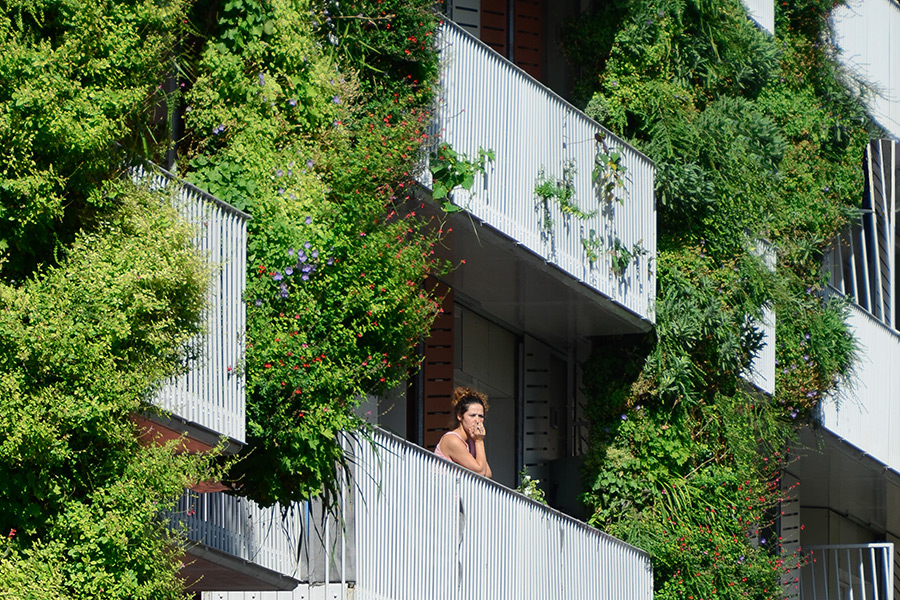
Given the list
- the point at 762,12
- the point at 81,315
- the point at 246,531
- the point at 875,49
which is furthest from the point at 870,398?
the point at 81,315

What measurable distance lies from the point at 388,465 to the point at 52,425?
3.34m

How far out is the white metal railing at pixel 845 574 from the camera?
2039 cm

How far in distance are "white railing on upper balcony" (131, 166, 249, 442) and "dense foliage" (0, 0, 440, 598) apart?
0.69 feet

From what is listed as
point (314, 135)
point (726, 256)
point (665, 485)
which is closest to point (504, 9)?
point (726, 256)

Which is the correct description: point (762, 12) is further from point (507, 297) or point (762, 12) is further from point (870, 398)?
point (507, 297)

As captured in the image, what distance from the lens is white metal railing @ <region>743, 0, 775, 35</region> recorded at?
17.8m

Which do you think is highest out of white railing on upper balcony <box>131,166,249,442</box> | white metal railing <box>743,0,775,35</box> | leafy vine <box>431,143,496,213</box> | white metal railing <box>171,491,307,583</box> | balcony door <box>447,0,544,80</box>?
white metal railing <box>743,0,775,35</box>

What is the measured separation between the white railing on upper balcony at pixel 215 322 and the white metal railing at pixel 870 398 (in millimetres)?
7997

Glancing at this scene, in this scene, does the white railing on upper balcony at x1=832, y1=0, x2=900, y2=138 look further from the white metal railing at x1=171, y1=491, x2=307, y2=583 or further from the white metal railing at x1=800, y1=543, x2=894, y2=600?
the white metal railing at x1=171, y1=491, x2=307, y2=583

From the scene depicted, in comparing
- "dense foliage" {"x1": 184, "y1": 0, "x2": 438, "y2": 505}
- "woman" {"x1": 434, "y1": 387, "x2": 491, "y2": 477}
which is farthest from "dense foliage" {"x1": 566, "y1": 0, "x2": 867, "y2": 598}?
"dense foliage" {"x1": 184, "y1": 0, "x2": 438, "y2": 505}

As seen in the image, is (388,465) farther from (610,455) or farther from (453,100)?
(610,455)

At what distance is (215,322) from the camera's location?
36.1ft

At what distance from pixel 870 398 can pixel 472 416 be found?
232 inches

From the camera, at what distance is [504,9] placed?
1709 centimetres
